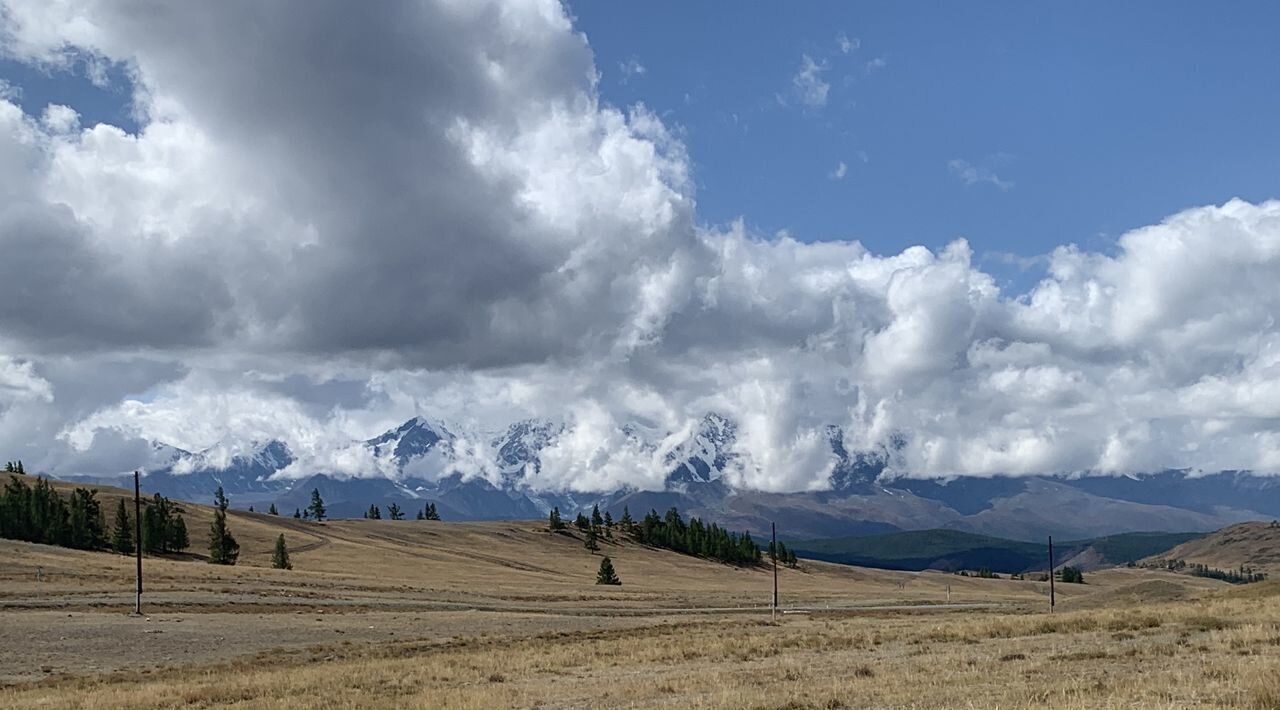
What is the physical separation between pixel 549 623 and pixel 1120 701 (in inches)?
1869

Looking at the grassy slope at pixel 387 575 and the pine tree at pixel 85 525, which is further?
the pine tree at pixel 85 525

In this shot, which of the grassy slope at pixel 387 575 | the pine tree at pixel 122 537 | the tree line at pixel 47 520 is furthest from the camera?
the pine tree at pixel 122 537

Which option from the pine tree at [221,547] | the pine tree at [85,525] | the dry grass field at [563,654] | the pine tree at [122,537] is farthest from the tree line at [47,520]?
the dry grass field at [563,654]

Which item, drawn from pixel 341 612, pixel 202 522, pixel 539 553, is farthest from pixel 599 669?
pixel 539 553

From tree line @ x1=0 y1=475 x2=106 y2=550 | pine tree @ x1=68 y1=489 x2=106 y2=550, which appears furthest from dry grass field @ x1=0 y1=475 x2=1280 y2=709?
pine tree @ x1=68 y1=489 x2=106 y2=550

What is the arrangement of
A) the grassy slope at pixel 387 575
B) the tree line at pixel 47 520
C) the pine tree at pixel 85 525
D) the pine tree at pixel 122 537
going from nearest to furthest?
the grassy slope at pixel 387 575
the tree line at pixel 47 520
the pine tree at pixel 85 525
the pine tree at pixel 122 537

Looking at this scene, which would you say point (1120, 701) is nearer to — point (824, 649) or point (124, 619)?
point (824, 649)

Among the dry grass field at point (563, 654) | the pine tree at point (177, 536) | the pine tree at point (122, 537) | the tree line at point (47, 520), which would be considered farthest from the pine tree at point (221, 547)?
the dry grass field at point (563, 654)

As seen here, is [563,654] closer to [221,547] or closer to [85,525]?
[221,547]

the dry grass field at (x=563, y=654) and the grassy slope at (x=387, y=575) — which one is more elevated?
the dry grass field at (x=563, y=654)

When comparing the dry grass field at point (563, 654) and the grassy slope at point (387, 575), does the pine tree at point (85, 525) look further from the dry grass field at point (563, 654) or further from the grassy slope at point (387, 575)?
the dry grass field at point (563, 654)

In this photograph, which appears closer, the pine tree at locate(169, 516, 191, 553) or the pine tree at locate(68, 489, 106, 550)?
the pine tree at locate(68, 489, 106, 550)

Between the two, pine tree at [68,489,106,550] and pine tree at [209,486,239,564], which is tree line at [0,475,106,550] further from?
pine tree at [209,486,239,564]

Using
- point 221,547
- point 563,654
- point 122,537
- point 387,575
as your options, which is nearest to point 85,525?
point 122,537
